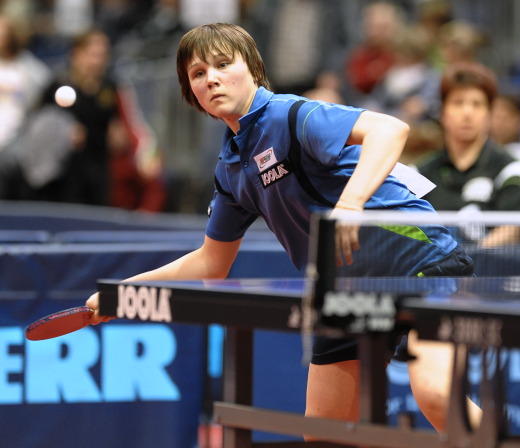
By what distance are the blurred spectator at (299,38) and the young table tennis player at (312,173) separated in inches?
290

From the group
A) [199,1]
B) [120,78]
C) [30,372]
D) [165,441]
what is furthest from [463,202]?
[120,78]

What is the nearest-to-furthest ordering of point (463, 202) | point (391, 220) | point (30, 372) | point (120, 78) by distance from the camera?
1. point (391, 220)
2. point (30, 372)
3. point (463, 202)
4. point (120, 78)

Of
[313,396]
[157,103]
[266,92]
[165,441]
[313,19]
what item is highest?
[313,19]

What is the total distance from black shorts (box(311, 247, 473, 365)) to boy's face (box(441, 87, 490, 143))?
7.89 feet

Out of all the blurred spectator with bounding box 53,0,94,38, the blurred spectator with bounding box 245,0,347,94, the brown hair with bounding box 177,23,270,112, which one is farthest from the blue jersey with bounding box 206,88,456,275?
the blurred spectator with bounding box 53,0,94,38

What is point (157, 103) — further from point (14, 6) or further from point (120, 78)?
point (14, 6)

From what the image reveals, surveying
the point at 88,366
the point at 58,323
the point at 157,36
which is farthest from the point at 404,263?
the point at 157,36

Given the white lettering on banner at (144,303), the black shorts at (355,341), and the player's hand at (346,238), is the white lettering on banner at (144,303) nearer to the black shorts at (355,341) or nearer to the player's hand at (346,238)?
the player's hand at (346,238)

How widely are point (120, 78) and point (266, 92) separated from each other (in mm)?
9090

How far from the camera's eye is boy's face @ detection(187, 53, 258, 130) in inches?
145

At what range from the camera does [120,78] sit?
41.7 ft

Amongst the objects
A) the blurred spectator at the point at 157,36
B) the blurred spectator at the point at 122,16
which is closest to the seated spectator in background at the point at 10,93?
the blurred spectator at the point at 157,36

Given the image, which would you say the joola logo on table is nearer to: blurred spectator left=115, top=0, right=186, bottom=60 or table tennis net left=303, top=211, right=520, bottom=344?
table tennis net left=303, top=211, right=520, bottom=344

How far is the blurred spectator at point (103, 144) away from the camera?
10172 mm
